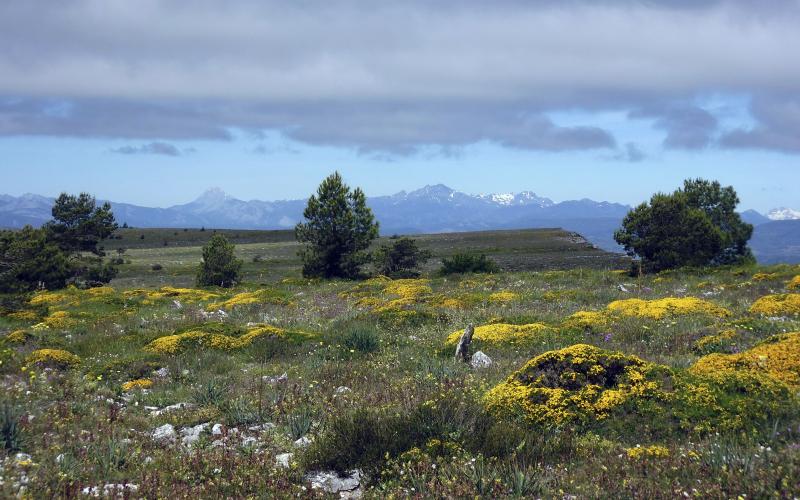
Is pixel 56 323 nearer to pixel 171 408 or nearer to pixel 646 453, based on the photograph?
pixel 171 408

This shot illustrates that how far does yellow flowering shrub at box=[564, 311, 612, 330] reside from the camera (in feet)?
45.5

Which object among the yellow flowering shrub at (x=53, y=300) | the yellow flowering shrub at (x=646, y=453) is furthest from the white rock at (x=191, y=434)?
the yellow flowering shrub at (x=53, y=300)

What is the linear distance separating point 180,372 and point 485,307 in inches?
456

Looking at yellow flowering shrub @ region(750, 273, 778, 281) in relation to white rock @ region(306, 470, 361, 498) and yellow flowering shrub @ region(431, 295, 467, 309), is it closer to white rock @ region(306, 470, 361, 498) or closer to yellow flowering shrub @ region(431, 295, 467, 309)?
yellow flowering shrub @ region(431, 295, 467, 309)

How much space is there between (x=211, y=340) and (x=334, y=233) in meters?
30.4

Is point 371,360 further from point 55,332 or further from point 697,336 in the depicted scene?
point 55,332

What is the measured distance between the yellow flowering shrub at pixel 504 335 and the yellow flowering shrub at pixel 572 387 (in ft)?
14.2

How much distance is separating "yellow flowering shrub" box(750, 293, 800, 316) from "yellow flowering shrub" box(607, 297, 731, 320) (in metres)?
0.85

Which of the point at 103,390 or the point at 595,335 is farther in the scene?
the point at 595,335

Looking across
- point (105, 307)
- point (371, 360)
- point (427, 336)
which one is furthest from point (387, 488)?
point (105, 307)

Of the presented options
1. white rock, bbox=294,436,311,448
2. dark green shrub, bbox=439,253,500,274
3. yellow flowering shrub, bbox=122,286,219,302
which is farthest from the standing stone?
dark green shrub, bbox=439,253,500,274

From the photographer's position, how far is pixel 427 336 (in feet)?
47.6

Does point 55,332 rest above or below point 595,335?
below

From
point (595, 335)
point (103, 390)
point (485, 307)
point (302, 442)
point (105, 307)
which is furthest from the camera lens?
point (105, 307)
